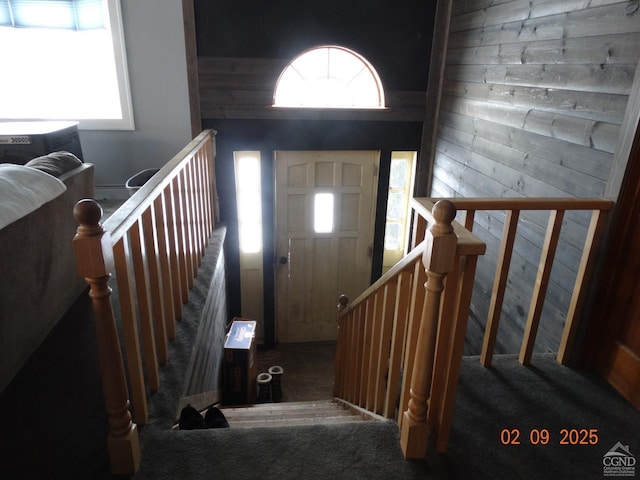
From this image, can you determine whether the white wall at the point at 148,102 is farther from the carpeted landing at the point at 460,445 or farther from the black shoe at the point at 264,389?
the carpeted landing at the point at 460,445

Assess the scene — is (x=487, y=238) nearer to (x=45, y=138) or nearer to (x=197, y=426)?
(x=197, y=426)

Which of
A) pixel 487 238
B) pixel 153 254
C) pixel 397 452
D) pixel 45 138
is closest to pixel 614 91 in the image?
pixel 487 238

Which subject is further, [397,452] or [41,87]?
[41,87]

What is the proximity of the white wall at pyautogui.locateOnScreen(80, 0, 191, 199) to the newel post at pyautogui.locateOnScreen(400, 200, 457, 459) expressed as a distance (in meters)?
3.60

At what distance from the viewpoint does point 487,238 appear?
301 centimetres

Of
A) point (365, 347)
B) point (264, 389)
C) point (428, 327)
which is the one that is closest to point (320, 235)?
point (264, 389)

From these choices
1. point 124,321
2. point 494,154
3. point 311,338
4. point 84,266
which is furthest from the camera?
point 311,338

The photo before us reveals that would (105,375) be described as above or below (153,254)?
below

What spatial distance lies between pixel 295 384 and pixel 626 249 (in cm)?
323

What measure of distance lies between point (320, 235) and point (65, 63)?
2950mm

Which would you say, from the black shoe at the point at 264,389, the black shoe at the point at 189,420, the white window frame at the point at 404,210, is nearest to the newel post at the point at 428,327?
the black shoe at the point at 189,420

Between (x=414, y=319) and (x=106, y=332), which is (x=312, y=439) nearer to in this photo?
(x=414, y=319)

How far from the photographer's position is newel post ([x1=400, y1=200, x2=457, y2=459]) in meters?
1.23

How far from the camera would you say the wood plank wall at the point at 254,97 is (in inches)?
149
